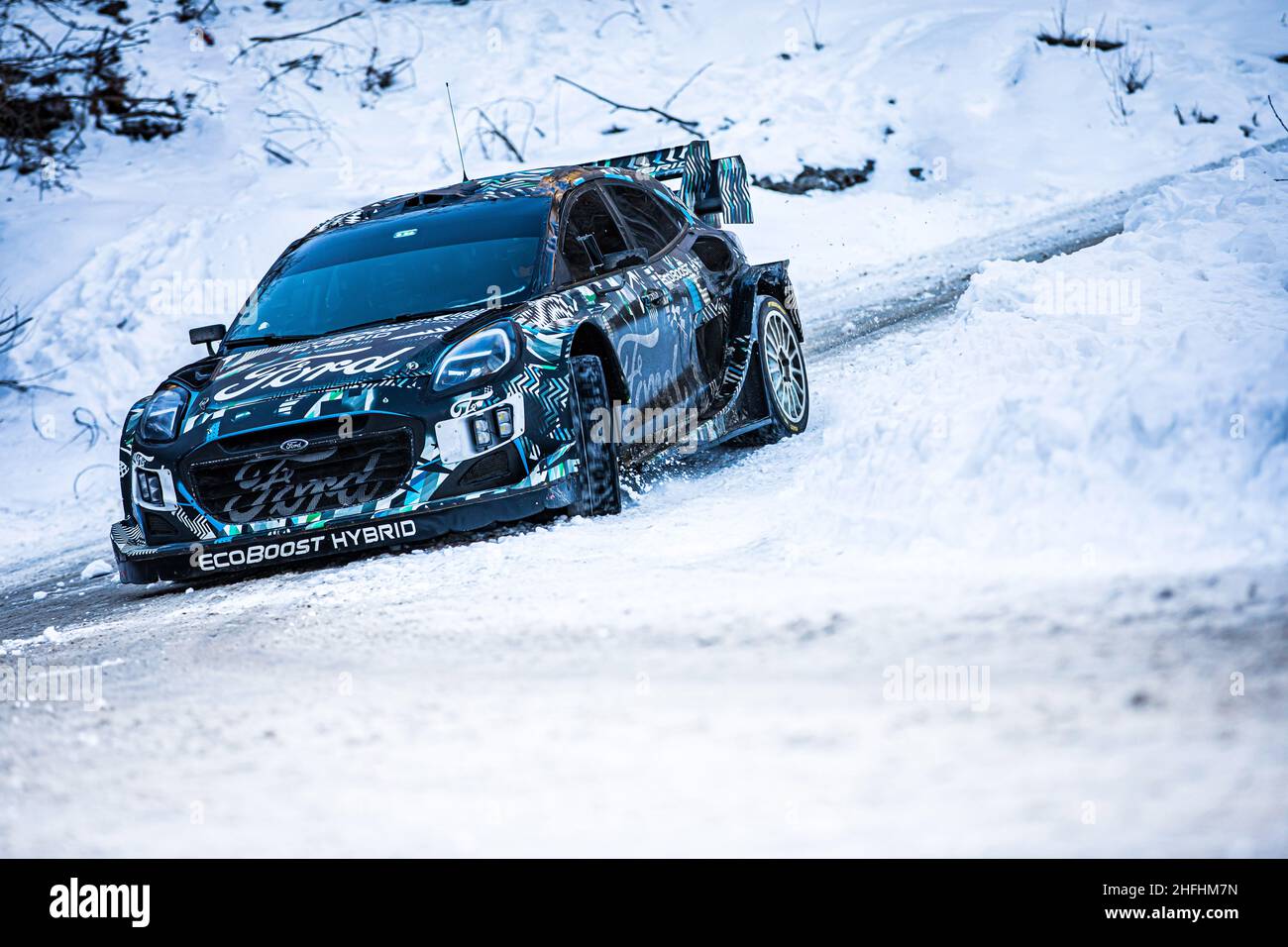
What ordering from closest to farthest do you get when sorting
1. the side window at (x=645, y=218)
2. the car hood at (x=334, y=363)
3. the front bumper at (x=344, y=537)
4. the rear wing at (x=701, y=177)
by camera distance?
1. the front bumper at (x=344, y=537)
2. the car hood at (x=334, y=363)
3. the side window at (x=645, y=218)
4. the rear wing at (x=701, y=177)

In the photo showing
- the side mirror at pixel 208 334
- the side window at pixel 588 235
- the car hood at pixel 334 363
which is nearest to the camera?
the car hood at pixel 334 363

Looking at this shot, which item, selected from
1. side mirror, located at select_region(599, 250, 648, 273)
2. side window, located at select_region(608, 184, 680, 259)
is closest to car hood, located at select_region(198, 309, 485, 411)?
side mirror, located at select_region(599, 250, 648, 273)

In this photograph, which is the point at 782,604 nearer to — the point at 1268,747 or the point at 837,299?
the point at 1268,747

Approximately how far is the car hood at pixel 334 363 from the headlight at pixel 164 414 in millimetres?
105

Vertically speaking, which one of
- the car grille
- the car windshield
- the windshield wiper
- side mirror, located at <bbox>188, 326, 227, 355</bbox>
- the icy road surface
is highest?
the car windshield

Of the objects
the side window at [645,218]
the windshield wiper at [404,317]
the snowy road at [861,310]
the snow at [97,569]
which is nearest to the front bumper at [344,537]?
the snowy road at [861,310]

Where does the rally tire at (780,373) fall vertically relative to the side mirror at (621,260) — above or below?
below

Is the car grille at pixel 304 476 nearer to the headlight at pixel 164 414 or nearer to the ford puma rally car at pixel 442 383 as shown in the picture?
the ford puma rally car at pixel 442 383

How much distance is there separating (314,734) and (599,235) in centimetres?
374

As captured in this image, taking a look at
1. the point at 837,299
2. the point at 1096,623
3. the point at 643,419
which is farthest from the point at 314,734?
the point at 837,299

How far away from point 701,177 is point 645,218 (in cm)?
106

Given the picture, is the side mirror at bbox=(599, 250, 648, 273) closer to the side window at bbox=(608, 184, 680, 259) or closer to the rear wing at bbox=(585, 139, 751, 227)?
the side window at bbox=(608, 184, 680, 259)

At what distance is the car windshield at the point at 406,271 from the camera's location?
236 inches

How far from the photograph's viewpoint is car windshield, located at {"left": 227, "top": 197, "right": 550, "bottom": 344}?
5996mm
